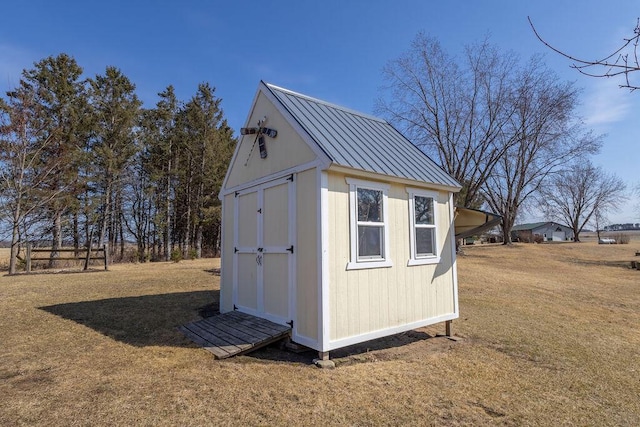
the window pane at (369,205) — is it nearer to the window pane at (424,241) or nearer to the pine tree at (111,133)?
the window pane at (424,241)

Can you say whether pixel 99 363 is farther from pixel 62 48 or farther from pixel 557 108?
pixel 557 108

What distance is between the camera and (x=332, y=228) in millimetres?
5145

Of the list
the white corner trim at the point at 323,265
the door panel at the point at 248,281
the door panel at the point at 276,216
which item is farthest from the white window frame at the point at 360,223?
the door panel at the point at 248,281

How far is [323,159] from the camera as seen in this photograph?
506cm

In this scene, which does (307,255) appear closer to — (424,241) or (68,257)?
(424,241)

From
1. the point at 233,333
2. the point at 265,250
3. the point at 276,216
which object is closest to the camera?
the point at 233,333

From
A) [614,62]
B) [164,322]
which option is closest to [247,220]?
[164,322]

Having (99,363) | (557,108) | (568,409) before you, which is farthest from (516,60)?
(99,363)

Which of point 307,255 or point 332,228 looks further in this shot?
point 307,255

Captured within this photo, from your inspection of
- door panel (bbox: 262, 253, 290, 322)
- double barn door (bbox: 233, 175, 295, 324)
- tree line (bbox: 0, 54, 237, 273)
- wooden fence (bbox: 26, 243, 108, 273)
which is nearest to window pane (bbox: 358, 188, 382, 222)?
double barn door (bbox: 233, 175, 295, 324)

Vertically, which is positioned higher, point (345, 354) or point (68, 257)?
point (68, 257)

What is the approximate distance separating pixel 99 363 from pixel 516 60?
28323 millimetres

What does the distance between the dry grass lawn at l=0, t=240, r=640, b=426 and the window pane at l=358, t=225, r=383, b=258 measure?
1623 millimetres

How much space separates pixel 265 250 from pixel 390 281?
7.43ft
